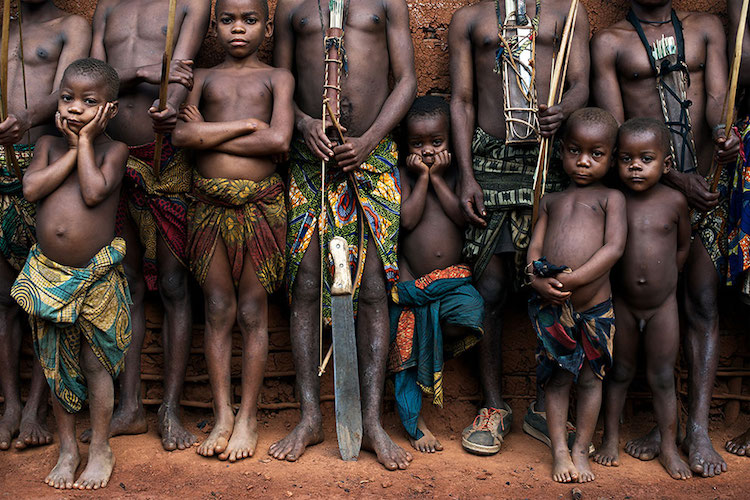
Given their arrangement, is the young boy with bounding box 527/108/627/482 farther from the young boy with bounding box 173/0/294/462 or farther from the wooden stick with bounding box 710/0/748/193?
the young boy with bounding box 173/0/294/462

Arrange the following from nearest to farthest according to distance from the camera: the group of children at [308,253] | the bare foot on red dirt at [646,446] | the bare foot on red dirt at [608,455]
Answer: the group of children at [308,253]
the bare foot on red dirt at [608,455]
the bare foot on red dirt at [646,446]

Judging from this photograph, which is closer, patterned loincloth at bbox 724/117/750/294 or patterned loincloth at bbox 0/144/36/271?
patterned loincloth at bbox 724/117/750/294

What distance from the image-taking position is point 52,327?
3.82 metres

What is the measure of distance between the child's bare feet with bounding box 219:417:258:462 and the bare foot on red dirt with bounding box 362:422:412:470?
564 mm

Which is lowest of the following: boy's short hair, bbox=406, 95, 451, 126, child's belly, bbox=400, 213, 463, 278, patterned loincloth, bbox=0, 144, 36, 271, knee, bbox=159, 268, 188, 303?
knee, bbox=159, 268, 188, 303

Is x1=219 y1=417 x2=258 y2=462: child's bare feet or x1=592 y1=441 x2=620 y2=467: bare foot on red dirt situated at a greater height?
x1=219 y1=417 x2=258 y2=462: child's bare feet

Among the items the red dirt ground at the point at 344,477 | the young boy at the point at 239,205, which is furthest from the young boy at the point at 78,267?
the young boy at the point at 239,205

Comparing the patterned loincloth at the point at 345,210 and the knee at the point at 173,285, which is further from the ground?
the patterned loincloth at the point at 345,210

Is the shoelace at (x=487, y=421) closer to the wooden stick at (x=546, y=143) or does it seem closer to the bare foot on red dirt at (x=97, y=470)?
the wooden stick at (x=546, y=143)

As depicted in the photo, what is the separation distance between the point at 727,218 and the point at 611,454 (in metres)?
1.40

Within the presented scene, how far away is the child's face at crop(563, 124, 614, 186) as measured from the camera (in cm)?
405

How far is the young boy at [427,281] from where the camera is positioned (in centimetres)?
442

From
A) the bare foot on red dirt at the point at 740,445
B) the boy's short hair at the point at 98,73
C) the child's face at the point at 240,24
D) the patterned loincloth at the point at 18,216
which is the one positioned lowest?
the bare foot on red dirt at the point at 740,445

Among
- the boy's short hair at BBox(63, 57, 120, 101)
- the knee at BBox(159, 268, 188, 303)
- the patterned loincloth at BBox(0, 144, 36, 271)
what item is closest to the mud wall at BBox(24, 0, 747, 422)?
the knee at BBox(159, 268, 188, 303)
